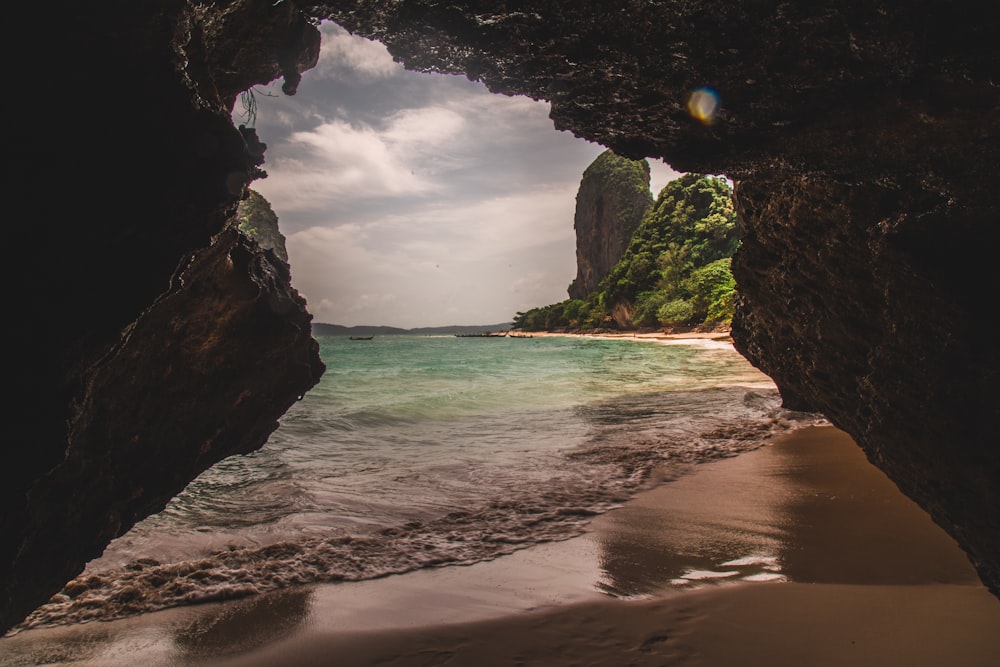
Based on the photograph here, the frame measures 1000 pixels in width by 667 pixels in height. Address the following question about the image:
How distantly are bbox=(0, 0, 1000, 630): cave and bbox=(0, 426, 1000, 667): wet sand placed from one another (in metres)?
0.60

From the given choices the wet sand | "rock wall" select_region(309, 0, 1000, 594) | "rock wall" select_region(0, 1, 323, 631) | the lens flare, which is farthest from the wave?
the lens flare

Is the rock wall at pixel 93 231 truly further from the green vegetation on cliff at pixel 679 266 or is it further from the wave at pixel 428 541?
the green vegetation on cliff at pixel 679 266

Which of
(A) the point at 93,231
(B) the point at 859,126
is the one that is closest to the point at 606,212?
(B) the point at 859,126

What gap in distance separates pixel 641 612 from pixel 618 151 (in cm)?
251

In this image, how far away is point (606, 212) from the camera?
271ft

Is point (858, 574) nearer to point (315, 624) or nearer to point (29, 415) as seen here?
point (315, 624)

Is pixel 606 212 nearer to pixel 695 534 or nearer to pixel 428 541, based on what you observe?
pixel 695 534

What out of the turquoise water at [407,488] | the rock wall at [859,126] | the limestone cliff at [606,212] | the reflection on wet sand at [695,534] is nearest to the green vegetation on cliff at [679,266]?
the limestone cliff at [606,212]

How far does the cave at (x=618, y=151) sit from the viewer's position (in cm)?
152

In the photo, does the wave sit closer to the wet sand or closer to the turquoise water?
the turquoise water

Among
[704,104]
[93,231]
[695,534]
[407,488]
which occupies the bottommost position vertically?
[407,488]

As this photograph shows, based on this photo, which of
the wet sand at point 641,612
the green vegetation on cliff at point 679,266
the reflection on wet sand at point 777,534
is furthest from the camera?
the green vegetation on cliff at point 679,266

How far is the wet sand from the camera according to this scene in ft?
7.56

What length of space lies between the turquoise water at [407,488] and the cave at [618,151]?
3.74 ft
